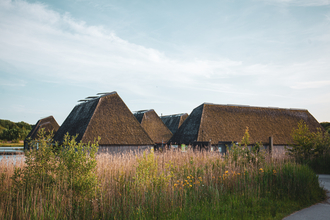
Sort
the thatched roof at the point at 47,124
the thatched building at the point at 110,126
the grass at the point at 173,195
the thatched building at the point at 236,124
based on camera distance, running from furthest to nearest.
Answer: the thatched roof at the point at 47,124, the thatched building at the point at 236,124, the thatched building at the point at 110,126, the grass at the point at 173,195

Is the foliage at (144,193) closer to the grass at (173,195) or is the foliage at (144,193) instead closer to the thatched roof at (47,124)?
the grass at (173,195)

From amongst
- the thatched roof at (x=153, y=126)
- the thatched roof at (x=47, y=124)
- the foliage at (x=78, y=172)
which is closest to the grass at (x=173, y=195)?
the foliage at (x=78, y=172)

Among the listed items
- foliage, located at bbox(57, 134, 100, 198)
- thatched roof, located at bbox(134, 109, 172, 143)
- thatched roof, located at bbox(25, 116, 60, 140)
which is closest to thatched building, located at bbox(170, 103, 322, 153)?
thatched roof, located at bbox(134, 109, 172, 143)

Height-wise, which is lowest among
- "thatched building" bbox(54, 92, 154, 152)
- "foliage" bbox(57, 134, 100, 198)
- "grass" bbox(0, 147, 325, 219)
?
"grass" bbox(0, 147, 325, 219)

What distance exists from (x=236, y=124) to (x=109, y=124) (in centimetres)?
1455

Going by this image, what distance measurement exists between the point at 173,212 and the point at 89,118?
17.6 metres

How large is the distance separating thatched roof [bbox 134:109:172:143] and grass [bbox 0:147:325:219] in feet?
89.5

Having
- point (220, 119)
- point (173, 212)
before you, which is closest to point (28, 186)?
point (173, 212)

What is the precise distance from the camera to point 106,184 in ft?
22.3

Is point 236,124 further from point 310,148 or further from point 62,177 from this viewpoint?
point 62,177

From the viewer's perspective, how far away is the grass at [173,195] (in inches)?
226

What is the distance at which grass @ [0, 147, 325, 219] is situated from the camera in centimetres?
573

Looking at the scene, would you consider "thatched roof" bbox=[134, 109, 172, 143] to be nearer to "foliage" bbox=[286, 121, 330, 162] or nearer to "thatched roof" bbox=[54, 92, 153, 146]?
"thatched roof" bbox=[54, 92, 153, 146]

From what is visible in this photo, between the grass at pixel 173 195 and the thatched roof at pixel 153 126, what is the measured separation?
89.5 feet
